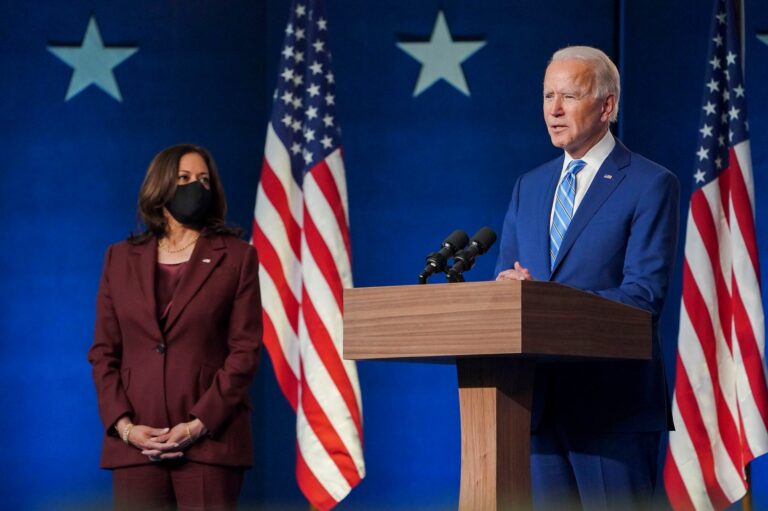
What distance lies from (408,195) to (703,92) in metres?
1.45

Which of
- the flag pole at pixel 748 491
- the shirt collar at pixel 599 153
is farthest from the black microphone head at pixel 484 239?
the flag pole at pixel 748 491

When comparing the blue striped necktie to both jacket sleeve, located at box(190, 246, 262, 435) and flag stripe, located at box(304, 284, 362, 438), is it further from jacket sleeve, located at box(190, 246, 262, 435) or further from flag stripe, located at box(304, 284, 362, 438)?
flag stripe, located at box(304, 284, 362, 438)

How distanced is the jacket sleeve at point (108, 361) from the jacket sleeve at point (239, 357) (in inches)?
9.4

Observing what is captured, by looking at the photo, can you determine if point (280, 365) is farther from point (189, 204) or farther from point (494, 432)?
point (494, 432)

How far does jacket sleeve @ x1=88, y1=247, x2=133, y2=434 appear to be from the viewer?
133 inches

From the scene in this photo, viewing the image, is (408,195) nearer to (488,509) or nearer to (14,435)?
(14,435)

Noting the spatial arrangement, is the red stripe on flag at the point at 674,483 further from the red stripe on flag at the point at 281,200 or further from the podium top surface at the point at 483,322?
the podium top surface at the point at 483,322

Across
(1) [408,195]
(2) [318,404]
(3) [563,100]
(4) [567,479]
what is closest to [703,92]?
(1) [408,195]

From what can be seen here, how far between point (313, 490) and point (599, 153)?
2666 mm

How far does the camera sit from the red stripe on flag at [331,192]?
4926 millimetres

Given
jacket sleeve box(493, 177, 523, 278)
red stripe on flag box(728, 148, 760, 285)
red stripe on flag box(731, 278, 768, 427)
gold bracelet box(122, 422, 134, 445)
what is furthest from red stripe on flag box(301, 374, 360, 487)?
jacket sleeve box(493, 177, 523, 278)

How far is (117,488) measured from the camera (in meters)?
3.38

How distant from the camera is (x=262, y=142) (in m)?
5.55

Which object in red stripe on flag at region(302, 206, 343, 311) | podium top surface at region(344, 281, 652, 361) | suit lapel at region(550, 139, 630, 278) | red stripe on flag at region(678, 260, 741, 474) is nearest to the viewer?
podium top surface at region(344, 281, 652, 361)
